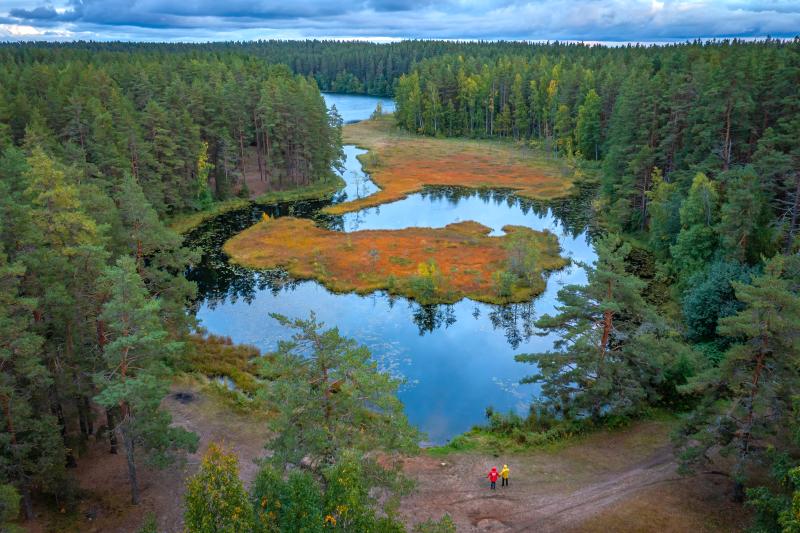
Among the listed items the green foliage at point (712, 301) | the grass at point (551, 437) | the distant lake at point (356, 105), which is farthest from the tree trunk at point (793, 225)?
the distant lake at point (356, 105)

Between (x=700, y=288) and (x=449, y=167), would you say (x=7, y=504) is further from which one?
(x=449, y=167)

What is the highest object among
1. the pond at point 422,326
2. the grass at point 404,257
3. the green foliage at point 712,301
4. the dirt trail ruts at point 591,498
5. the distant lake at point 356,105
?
the distant lake at point 356,105

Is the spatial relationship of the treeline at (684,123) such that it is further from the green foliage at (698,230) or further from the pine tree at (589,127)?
the green foliage at (698,230)

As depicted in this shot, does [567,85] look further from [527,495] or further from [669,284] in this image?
[527,495]

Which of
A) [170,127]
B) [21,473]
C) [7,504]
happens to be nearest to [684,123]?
[170,127]

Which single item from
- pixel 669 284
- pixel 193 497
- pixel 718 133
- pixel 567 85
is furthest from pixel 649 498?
pixel 567 85

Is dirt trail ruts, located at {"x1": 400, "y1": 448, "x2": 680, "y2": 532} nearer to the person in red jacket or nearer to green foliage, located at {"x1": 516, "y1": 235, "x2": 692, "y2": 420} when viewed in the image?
the person in red jacket
